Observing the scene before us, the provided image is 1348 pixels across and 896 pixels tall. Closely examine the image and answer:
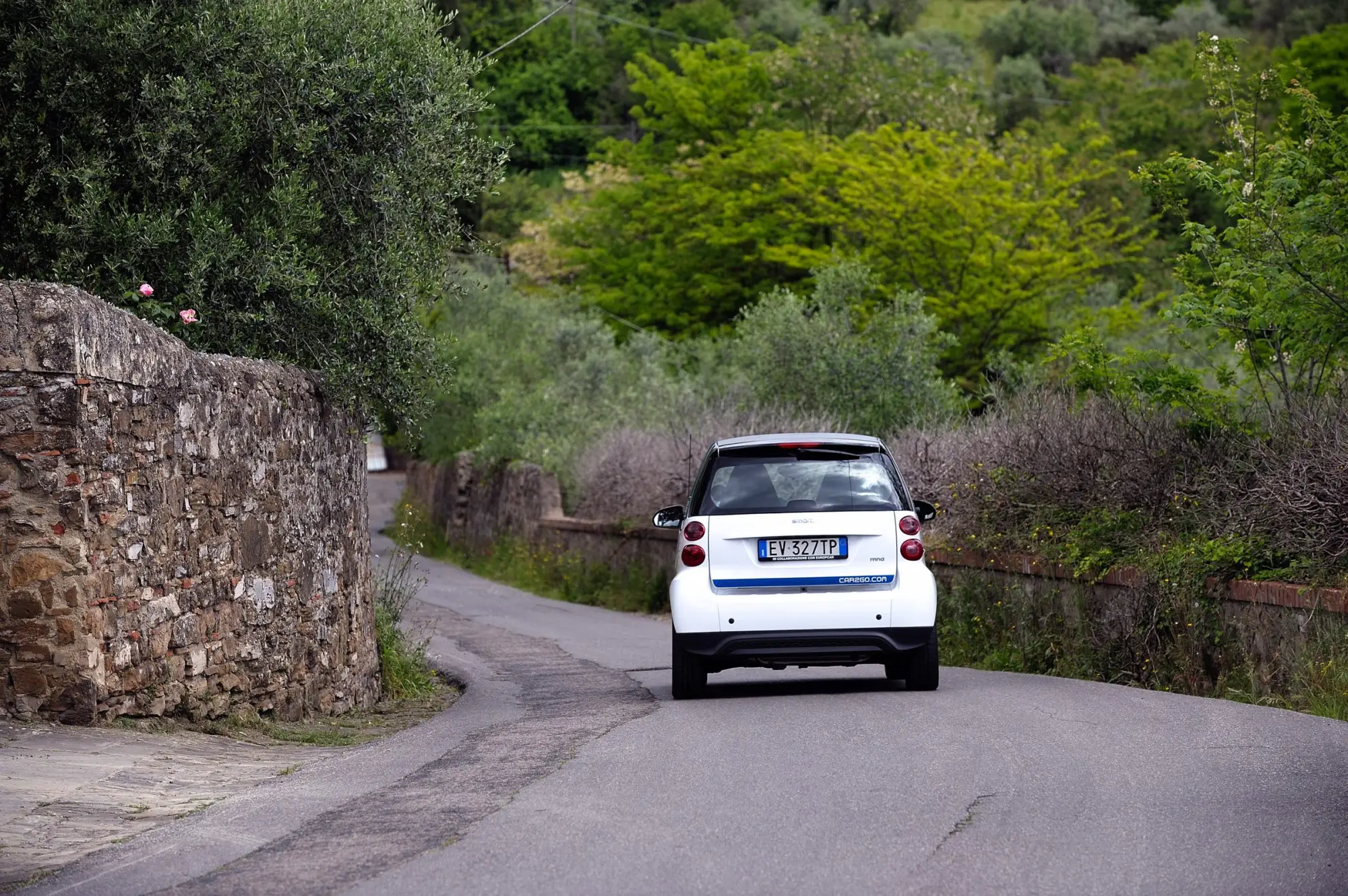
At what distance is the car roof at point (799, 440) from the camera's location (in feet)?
41.2

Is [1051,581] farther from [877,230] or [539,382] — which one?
[539,382]

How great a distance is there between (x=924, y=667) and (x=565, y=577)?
1802cm

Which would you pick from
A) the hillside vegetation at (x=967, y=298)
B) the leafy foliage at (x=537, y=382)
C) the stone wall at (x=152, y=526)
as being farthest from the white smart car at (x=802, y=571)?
the leafy foliage at (x=537, y=382)

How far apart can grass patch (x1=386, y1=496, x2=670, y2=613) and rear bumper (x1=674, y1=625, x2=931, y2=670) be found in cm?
1012

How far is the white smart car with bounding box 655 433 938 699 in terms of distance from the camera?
1221cm

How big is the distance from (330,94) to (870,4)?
11097 centimetres

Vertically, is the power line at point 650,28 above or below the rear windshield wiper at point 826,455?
above

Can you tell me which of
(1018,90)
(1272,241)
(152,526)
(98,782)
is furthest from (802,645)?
(1018,90)

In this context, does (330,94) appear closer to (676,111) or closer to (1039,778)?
(1039,778)

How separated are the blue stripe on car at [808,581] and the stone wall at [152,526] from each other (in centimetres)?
334

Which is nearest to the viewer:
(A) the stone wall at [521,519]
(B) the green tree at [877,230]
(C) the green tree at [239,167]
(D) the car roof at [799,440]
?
(D) the car roof at [799,440]

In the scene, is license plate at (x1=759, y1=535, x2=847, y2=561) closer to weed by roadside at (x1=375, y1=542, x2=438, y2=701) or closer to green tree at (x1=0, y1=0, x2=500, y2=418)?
green tree at (x1=0, y1=0, x2=500, y2=418)

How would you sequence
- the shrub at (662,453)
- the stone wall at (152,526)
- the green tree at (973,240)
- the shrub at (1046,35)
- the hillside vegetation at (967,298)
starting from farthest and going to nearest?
the shrub at (1046,35), the green tree at (973,240), the shrub at (662,453), the hillside vegetation at (967,298), the stone wall at (152,526)

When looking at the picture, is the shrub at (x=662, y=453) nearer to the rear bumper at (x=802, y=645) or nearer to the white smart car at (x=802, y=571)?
the white smart car at (x=802, y=571)
